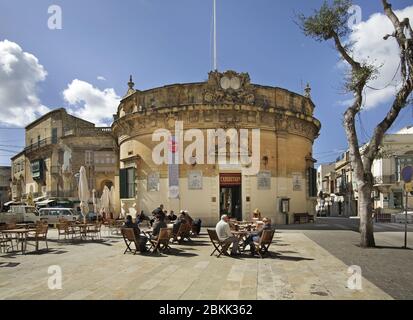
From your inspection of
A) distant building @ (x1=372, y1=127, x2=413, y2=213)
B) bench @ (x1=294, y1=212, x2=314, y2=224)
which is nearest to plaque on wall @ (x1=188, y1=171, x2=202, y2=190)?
bench @ (x1=294, y1=212, x2=314, y2=224)

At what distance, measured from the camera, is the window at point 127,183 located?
76.3ft

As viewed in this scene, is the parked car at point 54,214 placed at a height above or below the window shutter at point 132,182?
below

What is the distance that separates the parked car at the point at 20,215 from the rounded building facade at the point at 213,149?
681 centimetres

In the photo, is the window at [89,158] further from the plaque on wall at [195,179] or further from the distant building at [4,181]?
the distant building at [4,181]

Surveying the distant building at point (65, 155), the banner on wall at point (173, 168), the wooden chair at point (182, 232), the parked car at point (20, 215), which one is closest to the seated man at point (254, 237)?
the wooden chair at point (182, 232)

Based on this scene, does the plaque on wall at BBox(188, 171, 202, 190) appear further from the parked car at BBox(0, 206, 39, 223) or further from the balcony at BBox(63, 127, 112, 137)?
the balcony at BBox(63, 127, 112, 137)

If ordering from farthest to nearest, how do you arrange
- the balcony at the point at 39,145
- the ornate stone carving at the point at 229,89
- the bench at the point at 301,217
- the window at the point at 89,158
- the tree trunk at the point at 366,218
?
the balcony at the point at 39,145 → the window at the point at 89,158 → the bench at the point at 301,217 → the ornate stone carving at the point at 229,89 → the tree trunk at the point at 366,218

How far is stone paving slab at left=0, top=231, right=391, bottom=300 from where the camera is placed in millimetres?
6285

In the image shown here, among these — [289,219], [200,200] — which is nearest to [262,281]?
[200,200]

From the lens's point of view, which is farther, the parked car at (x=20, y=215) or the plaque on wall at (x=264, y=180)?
the parked car at (x=20, y=215)

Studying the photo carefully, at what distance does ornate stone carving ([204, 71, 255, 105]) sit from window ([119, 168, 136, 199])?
21.7 feet

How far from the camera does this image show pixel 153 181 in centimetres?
2225

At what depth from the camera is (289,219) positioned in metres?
23.2
